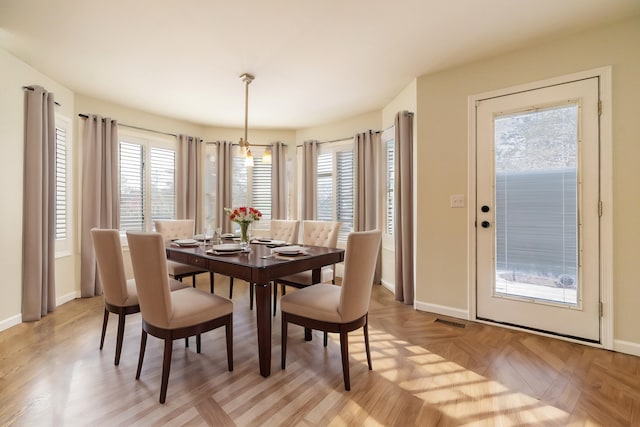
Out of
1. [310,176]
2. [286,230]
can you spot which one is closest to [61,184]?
[286,230]

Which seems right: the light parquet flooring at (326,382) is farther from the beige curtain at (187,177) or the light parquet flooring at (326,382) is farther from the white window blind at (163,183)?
the beige curtain at (187,177)

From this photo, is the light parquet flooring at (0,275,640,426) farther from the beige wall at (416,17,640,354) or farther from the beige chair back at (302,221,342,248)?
the beige chair back at (302,221,342,248)

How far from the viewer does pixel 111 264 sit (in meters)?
2.06

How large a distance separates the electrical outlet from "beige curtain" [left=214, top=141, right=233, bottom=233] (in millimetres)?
3445

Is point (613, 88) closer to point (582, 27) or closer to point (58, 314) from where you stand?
point (582, 27)

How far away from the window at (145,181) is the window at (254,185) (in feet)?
3.24

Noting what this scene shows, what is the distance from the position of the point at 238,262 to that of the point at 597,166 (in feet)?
9.51

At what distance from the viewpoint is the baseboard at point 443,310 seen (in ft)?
9.72

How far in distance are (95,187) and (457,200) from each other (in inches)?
168

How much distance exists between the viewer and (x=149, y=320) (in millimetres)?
1816

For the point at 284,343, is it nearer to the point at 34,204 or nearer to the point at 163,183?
the point at 34,204

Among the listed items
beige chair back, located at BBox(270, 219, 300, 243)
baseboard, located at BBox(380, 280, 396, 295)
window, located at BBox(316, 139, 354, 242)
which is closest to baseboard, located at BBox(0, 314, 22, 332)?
beige chair back, located at BBox(270, 219, 300, 243)

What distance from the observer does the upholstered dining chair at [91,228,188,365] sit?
6.68ft

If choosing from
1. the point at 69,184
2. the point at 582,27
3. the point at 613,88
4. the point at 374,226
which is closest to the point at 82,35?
the point at 69,184
